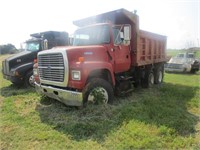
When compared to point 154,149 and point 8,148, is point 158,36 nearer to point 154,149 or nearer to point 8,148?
point 154,149

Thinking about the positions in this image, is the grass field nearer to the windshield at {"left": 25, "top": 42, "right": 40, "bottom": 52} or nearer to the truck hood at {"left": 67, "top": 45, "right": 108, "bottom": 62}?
the truck hood at {"left": 67, "top": 45, "right": 108, "bottom": 62}

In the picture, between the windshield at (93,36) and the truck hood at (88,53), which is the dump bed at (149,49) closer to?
the windshield at (93,36)

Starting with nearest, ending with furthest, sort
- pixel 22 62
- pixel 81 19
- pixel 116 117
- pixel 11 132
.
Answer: pixel 11 132
pixel 116 117
pixel 81 19
pixel 22 62

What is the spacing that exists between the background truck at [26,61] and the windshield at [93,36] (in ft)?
7.35

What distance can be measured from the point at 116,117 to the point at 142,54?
12.8 feet

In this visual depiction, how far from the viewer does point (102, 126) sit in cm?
427

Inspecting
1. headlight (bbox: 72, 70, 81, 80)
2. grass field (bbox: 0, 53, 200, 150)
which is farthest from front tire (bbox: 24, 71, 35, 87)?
headlight (bbox: 72, 70, 81, 80)

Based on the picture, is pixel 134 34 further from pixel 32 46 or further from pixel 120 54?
pixel 32 46

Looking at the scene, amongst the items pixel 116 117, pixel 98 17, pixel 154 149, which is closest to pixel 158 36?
pixel 98 17

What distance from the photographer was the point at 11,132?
4270mm

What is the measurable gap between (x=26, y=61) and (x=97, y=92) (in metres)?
5.34

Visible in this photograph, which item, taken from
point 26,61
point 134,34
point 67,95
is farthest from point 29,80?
point 134,34

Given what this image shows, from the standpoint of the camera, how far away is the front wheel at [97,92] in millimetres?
4957

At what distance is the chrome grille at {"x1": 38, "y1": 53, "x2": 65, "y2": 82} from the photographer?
4965 mm
